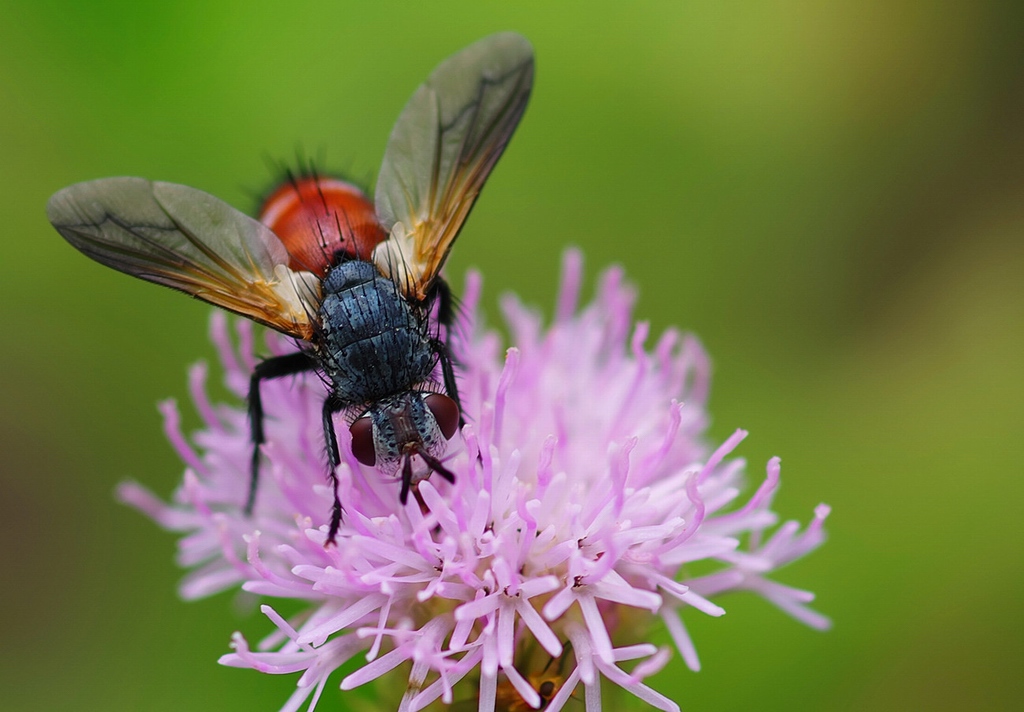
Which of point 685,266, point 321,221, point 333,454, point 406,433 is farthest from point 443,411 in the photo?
point 685,266

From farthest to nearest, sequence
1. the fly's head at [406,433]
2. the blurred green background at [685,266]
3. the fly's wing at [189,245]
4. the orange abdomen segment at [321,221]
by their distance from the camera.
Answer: the blurred green background at [685,266] < the orange abdomen segment at [321,221] < the fly's wing at [189,245] < the fly's head at [406,433]

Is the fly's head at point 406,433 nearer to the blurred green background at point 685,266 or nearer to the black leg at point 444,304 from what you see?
the black leg at point 444,304

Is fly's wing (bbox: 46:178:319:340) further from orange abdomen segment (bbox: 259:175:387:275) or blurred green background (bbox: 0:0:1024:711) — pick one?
blurred green background (bbox: 0:0:1024:711)

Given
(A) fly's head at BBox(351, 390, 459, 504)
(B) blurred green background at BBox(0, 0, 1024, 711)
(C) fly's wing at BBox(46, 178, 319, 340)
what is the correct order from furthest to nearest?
(B) blurred green background at BBox(0, 0, 1024, 711) → (C) fly's wing at BBox(46, 178, 319, 340) → (A) fly's head at BBox(351, 390, 459, 504)

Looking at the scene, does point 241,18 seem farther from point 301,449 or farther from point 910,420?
point 910,420

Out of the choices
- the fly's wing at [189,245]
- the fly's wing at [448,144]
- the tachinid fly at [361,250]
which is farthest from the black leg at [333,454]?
the fly's wing at [448,144]

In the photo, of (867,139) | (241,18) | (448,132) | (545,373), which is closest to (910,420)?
(867,139)

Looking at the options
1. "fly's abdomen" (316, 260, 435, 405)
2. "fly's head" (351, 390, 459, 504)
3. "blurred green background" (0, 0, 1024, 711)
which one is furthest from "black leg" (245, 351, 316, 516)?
"blurred green background" (0, 0, 1024, 711)

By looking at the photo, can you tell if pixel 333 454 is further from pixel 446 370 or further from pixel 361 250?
pixel 361 250
